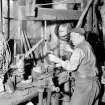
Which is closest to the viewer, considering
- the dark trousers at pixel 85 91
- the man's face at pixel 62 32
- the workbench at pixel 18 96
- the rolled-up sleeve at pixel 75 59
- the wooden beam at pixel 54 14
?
the workbench at pixel 18 96

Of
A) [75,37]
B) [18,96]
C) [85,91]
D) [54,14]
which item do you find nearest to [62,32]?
[54,14]

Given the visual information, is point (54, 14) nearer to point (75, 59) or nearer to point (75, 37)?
point (75, 37)

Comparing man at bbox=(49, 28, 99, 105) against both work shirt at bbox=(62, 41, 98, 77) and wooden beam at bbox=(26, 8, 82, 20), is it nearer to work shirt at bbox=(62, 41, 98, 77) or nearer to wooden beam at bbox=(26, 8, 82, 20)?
work shirt at bbox=(62, 41, 98, 77)

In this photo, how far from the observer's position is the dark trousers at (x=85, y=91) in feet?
11.5

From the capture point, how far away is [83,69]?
3.48m

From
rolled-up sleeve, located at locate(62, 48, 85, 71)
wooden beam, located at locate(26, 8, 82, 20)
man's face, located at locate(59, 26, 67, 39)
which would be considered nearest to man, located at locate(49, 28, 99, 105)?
rolled-up sleeve, located at locate(62, 48, 85, 71)

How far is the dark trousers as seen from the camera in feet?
11.5

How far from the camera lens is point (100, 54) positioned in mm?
6289

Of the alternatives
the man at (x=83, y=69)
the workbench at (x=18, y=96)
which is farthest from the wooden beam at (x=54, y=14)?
the workbench at (x=18, y=96)

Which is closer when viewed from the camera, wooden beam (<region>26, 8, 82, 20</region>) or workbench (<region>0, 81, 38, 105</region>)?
workbench (<region>0, 81, 38, 105</region>)

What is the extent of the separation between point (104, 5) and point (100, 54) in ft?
4.10

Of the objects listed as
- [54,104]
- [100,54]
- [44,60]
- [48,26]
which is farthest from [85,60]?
[100,54]

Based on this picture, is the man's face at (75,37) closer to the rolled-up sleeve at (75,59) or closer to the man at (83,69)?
the man at (83,69)

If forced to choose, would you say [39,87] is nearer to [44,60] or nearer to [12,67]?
[12,67]
